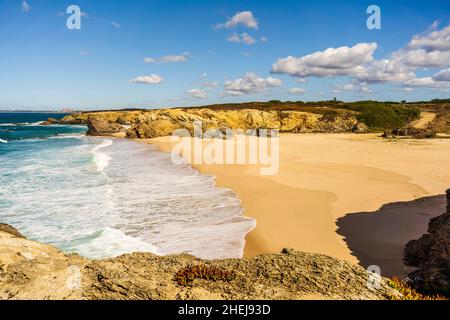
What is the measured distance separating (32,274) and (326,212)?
11.4 m

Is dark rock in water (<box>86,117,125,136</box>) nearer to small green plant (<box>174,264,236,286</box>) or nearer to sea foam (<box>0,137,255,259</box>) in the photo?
sea foam (<box>0,137,255,259</box>)

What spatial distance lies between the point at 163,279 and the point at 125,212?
9936 millimetres

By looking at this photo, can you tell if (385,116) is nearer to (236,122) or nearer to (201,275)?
(236,122)

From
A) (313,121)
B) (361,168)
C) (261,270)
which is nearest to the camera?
(261,270)

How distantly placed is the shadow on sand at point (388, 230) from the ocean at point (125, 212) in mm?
3622

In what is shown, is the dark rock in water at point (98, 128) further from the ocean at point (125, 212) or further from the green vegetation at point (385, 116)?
the green vegetation at point (385, 116)

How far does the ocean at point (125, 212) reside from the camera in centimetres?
1130

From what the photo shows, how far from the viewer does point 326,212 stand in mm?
14047

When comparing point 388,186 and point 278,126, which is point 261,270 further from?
point 278,126

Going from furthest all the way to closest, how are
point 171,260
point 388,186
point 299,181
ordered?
1. point 299,181
2. point 388,186
3. point 171,260

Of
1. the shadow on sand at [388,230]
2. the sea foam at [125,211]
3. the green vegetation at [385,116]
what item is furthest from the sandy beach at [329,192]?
the green vegetation at [385,116]

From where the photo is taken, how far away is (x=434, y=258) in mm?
7105

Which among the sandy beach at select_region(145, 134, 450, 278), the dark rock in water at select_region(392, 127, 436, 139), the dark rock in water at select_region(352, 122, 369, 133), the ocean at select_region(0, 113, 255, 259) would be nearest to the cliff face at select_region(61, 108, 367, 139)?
the dark rock in water at select_region(352, 122, 369, 133)

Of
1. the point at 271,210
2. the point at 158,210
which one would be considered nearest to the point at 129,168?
the point at 158,210
